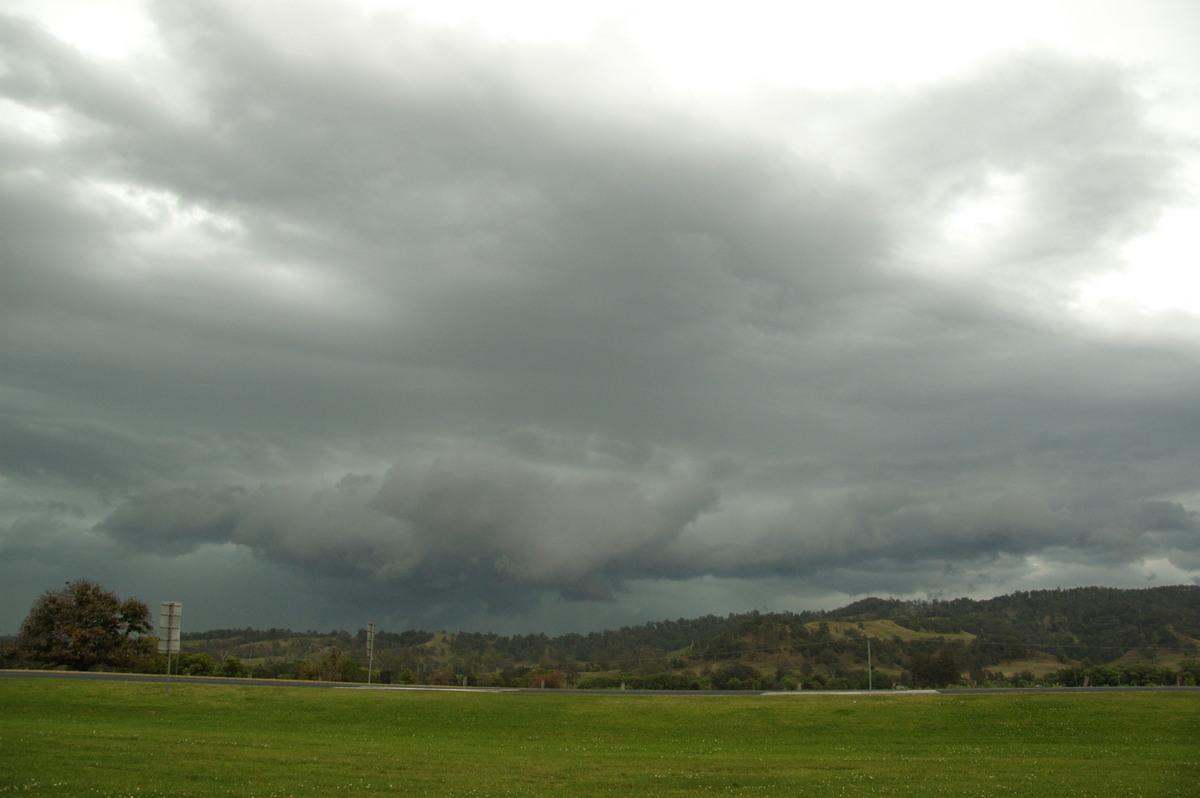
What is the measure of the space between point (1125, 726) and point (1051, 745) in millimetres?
6576

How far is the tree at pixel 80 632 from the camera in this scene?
64.9 metres

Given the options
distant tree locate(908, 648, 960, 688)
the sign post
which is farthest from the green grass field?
distant tree locate(908, 648, 960, 688)

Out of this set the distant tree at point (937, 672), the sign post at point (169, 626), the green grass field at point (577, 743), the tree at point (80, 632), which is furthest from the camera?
the distant tree at point (937, 672)

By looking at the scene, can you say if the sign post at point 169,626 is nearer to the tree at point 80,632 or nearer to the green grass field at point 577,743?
the green grass field at point 577,743

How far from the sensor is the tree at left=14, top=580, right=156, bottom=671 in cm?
6488

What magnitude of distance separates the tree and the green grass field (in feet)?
68.1

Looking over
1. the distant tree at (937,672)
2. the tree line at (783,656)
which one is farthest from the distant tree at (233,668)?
the distant tree at (937,672)

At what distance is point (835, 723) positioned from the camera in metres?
41.1

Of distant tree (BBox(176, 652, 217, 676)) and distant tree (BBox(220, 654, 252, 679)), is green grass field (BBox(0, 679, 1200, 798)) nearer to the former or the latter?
distant tree (BBox(176, 652, 217, 676))

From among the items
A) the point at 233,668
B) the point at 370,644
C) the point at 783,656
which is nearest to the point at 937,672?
the point at 783,656

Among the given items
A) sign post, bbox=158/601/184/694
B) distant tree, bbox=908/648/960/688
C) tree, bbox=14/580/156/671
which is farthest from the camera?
distant tree, bbox=908/648/960/688

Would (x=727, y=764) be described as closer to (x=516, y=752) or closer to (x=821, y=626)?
(x=516, y=752)

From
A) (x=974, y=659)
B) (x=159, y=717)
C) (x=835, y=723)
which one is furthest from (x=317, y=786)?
(x=974, y=659)

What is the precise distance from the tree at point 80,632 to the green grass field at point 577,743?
2075 centimetres
